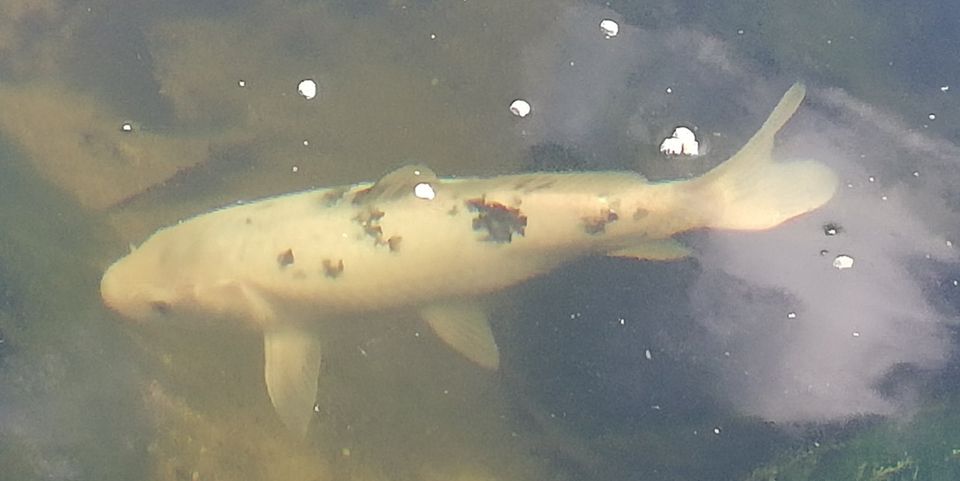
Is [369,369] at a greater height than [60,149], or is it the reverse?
[60,149]

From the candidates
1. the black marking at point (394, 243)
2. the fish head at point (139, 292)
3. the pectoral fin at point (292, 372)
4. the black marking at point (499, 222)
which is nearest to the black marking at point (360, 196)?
the black marking at point (394, 243)

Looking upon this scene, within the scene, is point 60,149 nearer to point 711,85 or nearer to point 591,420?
point 591,420

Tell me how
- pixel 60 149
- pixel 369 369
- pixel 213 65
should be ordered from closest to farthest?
pixel 369 369
pixel 60 149
pixel 213 65

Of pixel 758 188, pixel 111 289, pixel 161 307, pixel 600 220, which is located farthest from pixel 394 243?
pixel 758 188

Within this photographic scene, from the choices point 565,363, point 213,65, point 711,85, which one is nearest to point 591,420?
point 565,363

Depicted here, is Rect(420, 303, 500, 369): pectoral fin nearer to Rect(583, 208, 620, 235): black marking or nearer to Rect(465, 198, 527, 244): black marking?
Rect(465, 198, 527, 244): black marking

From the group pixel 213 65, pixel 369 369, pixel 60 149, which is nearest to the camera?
pixel 369 369

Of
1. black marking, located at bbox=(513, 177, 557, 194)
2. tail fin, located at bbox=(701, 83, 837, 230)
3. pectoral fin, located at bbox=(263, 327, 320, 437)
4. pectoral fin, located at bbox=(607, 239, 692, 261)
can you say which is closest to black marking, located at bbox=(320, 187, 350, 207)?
pectoral fin, located at bbox=(263, 327, 320, 437)

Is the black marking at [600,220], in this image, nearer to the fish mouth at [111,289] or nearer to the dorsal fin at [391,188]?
the dorsal fin at [391,188]
